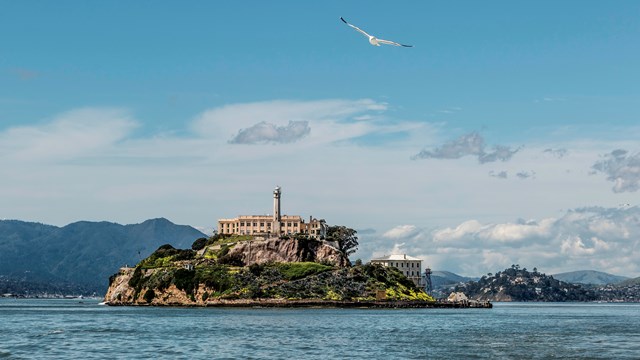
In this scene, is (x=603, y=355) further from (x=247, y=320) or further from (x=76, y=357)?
(x=247, y=320)

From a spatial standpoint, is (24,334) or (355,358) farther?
(24,334)

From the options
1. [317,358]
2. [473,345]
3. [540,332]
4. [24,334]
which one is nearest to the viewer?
[317,358]

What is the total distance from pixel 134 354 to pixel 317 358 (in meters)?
17.8

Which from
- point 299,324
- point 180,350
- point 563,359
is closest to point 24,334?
point 180,350

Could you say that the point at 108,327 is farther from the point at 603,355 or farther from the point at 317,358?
the point at 603,355

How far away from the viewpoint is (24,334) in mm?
113688

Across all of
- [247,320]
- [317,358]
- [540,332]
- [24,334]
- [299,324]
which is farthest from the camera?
[247,320]

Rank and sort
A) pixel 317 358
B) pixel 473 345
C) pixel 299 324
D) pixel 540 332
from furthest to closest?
pixel 299 324 < pixel 540 332 < pixel 473 345 < pixel 317 358

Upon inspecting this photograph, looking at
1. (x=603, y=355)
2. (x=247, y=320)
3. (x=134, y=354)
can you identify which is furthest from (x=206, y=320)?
(x=603, y=355)

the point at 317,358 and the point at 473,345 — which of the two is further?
the point at 473,345

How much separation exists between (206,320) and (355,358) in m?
70.9

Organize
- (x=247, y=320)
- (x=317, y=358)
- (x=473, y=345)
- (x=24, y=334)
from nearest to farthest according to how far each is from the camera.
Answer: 1. (x=317, y=358)
2. (x=473, y=345)
3. (x=24, y=334)
4. (x=247, y=320)

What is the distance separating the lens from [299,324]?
138 meters

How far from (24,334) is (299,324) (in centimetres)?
4218
